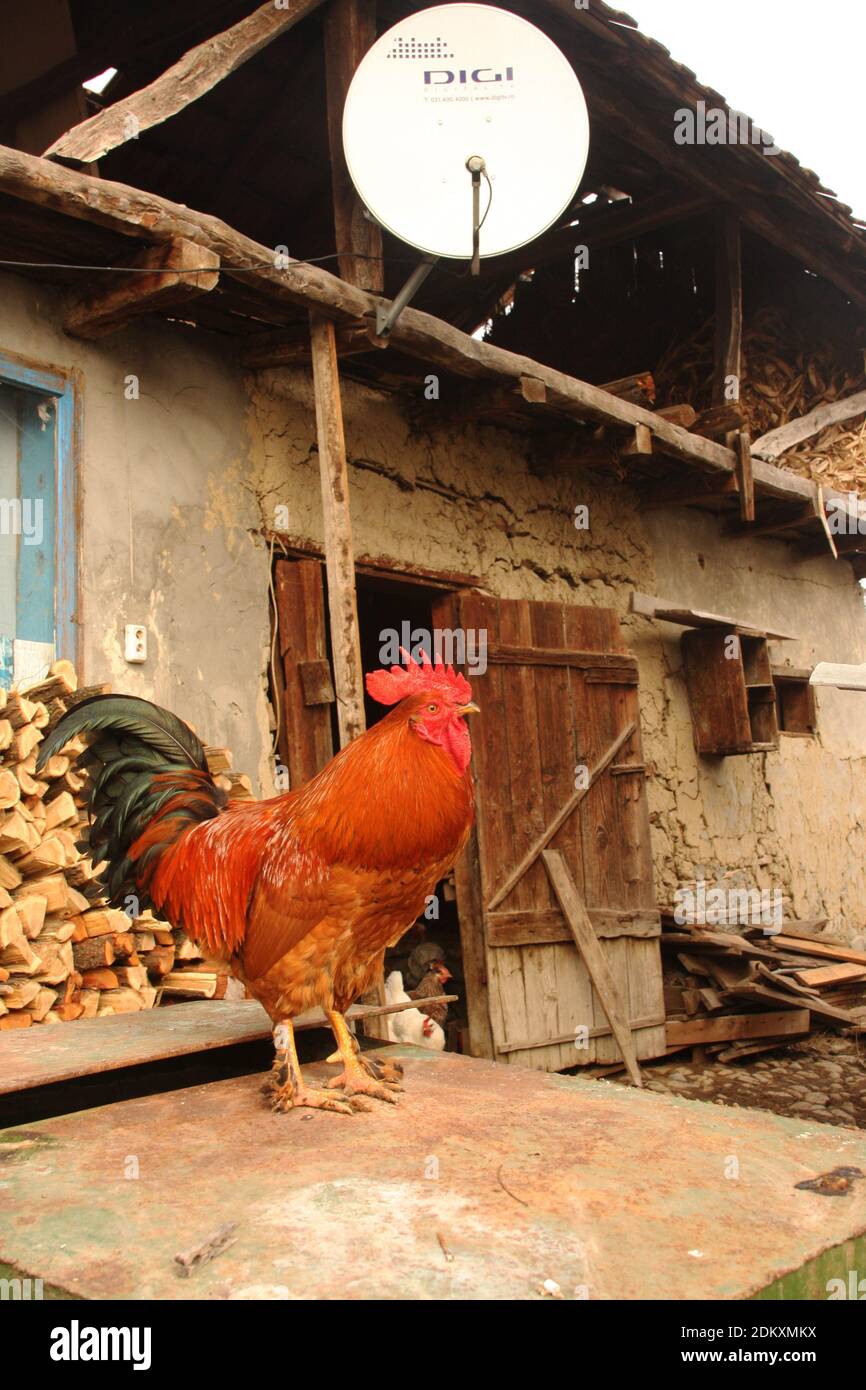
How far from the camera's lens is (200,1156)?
2584 mm

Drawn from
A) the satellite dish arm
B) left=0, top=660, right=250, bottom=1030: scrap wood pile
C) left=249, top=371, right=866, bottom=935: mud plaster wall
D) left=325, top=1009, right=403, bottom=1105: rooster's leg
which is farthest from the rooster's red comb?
left=249, top=371, right=866, bottom=935: mud plaster wall

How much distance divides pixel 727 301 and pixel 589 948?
4.77 meters

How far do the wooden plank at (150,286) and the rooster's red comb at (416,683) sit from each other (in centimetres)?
223

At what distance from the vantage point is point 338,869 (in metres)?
3.13

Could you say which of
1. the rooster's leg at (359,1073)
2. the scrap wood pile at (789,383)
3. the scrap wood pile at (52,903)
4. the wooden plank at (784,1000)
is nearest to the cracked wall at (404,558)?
the scrap wood pile at (52,903)

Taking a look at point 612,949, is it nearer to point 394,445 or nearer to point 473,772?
point 473,772

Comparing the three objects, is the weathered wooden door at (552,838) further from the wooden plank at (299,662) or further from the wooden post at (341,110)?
the wooden post at (341,110)

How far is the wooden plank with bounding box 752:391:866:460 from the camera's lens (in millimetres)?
8414

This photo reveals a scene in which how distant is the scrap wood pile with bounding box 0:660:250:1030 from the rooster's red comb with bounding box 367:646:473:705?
1394 millimetres

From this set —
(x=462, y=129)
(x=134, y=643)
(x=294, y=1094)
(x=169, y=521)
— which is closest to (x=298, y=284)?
(x=462, y=129)

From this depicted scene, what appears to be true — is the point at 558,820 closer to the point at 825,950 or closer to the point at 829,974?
the point at 829,974

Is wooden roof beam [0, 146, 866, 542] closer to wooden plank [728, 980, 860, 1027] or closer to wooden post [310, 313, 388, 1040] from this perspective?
wooden post [310, 313, 388, 1040]
